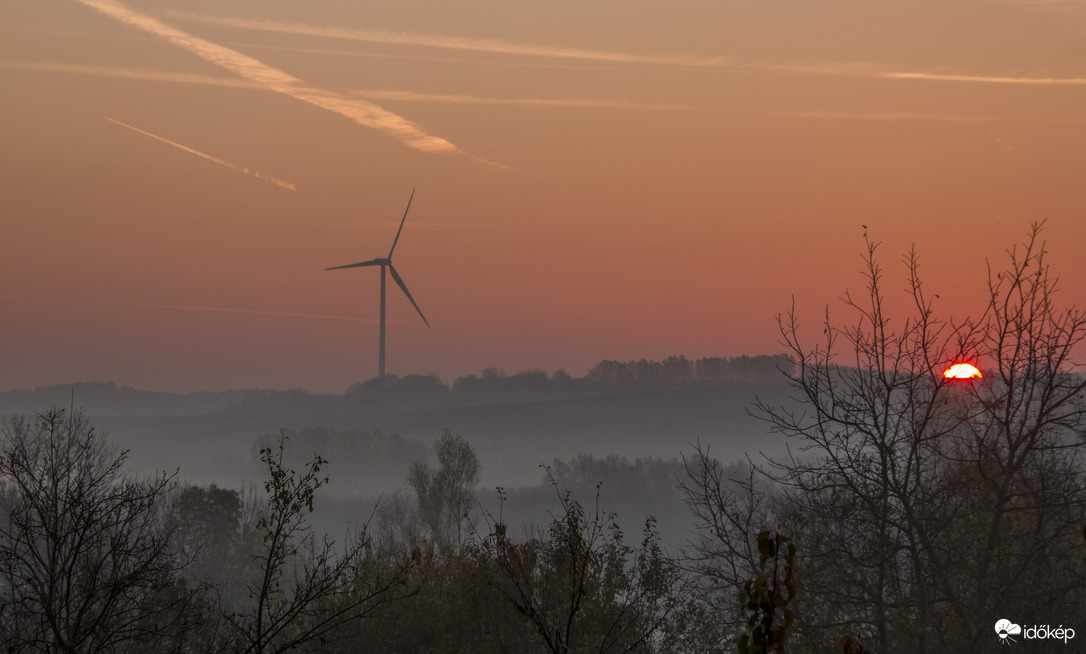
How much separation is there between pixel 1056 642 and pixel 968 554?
A: 2054 millimetres

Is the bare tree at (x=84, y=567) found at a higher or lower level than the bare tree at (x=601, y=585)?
higher

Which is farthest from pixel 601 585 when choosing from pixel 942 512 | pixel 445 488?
pixel 445 488

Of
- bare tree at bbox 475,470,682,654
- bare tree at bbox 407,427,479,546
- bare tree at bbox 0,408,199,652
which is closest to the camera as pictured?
bare tree at bbox 0,408,199,652

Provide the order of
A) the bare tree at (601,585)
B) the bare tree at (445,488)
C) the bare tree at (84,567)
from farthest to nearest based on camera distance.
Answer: the bare tree at (445,488)
the bare tree at (601,585)
the bare tree at (84,567)

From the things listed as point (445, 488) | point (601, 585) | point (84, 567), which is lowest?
point (601, 585)

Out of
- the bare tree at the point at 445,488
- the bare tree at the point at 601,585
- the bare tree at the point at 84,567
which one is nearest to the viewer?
the bare tree at the point at 84,567

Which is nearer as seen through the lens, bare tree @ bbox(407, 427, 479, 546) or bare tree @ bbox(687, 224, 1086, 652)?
bare tree @ bbox(687, 224, 1086, 652)

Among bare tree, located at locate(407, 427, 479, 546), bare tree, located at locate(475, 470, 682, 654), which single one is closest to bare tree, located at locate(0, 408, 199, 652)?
bare tree, located at locate(475, 470, 682, 654)

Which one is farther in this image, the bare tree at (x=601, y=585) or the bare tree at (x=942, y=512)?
the bare tree at (x=601, y=585)

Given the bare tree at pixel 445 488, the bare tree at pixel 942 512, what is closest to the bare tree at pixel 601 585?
the bare tree at pixel 942 512

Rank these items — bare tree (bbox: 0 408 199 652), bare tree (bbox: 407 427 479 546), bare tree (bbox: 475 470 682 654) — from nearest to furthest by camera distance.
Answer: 1. bare tree (bbox: 0 408 199 652)
2. bare tree (bbox: 475 470 682 654)
3. bare tree (bbox: 407 427 479 546)

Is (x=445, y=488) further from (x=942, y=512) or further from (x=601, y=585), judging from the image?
(x=942, y=512)

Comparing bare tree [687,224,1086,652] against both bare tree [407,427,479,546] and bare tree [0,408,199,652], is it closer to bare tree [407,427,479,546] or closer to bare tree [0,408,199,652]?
bare tree [0,408,199,652]

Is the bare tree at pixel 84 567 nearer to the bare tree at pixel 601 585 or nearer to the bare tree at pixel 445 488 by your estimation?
the bare tree at pixel 601 585
